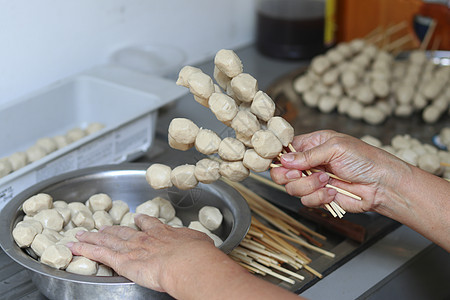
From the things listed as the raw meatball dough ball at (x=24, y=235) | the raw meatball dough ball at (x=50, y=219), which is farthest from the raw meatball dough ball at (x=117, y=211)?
the raw meatball dough ball at (x=24, y=235)

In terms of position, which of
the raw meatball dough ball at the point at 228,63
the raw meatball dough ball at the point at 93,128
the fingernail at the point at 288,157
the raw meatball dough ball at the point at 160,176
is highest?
the raw meatball dough ball at the point at 228,63

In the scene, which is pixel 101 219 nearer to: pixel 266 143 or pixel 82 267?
pixel 82 267

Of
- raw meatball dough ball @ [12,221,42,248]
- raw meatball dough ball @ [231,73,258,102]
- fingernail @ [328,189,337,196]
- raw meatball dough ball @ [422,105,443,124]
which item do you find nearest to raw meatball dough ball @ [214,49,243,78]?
raw meatball dough ball @ [231,73,258,102]

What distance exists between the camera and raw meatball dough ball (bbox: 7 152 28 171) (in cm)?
188

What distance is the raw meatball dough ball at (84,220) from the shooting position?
1571mm

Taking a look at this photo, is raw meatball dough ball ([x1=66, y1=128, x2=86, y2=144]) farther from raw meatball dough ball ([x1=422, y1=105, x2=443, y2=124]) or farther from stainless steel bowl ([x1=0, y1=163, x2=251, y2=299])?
raw meatball dough ball ([x1=422, y1=105, x2=443, y2=124])

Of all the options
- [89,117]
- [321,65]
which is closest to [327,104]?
[321,65]

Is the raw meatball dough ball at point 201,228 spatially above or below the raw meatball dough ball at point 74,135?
below

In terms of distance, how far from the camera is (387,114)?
8.34ft

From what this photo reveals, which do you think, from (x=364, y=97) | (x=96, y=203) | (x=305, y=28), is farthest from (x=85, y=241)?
(x=305, y=28)

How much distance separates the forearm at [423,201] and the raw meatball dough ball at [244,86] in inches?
16.7

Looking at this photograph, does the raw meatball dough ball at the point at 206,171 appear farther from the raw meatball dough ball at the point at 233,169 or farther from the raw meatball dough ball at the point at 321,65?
the raw meatball dough ball at the point at 321,65

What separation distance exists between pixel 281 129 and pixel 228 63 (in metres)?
0.20

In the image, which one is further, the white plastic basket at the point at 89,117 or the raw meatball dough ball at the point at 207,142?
the white plastic basket at the point at 89,117
